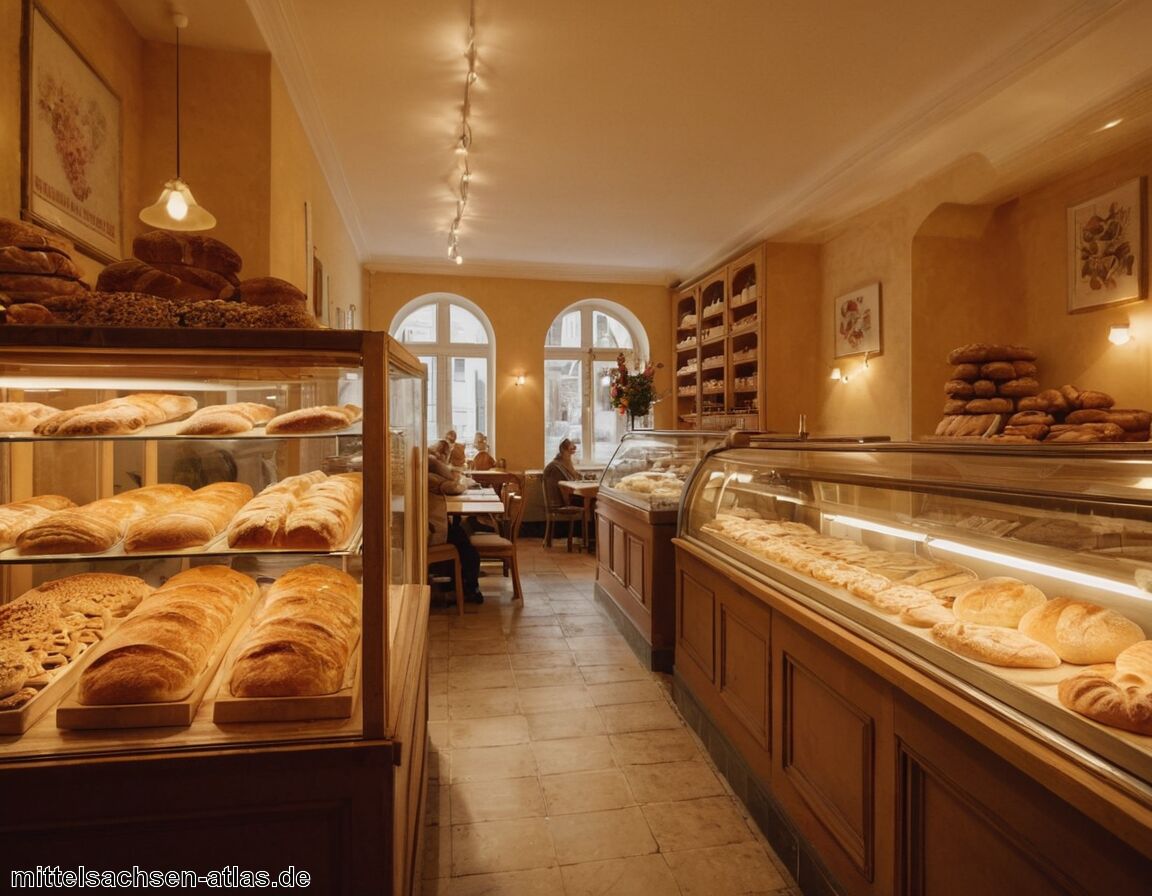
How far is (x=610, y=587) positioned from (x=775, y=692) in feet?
8.98

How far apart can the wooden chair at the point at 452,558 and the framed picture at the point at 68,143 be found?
109 inches

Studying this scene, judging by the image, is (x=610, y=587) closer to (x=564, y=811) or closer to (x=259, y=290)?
(x=564, y=811)

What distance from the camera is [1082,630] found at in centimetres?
141

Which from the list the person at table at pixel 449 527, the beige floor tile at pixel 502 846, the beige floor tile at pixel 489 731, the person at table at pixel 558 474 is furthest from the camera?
the person at table at pixel 558 474

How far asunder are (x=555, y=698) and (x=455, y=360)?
22.9 ft

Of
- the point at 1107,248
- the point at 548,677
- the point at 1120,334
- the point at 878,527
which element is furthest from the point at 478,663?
the point at 1107,248

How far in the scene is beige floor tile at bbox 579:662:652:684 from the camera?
12.7 feet

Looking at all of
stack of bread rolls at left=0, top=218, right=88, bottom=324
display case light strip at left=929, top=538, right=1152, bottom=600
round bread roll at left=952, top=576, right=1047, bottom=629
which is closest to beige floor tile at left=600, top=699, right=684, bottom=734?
display case light strip at left=929, top=538, right=1152, bottom=600

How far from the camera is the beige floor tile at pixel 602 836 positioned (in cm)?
230

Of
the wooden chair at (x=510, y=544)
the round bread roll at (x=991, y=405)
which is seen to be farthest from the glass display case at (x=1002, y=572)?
the wooden chair at (x=510, y=544)

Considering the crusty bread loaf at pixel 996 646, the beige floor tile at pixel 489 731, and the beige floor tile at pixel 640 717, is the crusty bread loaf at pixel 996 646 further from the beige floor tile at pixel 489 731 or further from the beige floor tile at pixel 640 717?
the beige floor tile at pixel 489 731

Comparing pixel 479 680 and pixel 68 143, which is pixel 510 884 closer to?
pixel 479 680

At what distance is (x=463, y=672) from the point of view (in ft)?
13.1

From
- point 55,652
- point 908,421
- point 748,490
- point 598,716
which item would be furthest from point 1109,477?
point 908,421
